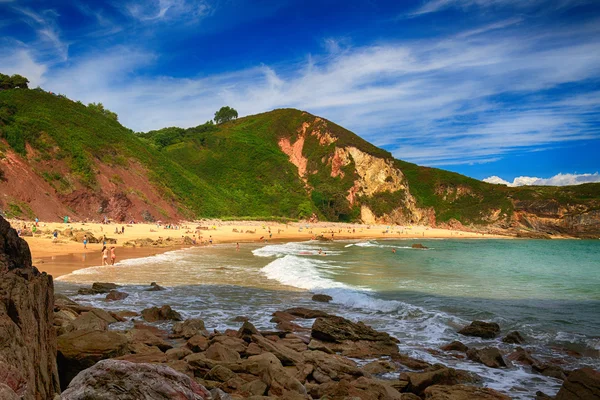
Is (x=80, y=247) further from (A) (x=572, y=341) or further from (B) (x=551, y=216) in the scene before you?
(B) (x=551, y=216)

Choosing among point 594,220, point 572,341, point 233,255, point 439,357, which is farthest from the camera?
point 594,220

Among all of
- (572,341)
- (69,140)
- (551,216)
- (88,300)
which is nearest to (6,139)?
(69,140)

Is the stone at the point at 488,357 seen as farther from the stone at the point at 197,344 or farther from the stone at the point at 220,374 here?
the stone at the point at 197,344

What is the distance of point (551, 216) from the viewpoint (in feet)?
320

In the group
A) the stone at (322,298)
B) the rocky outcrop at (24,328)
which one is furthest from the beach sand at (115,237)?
the rocky outcrop at (24,328)

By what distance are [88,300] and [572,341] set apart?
15.1 metres

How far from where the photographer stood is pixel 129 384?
351cm

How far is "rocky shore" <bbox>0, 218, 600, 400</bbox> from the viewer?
12.0 feet

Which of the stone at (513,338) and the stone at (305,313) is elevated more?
the stone at (305,313)

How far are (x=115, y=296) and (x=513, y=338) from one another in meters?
12.9

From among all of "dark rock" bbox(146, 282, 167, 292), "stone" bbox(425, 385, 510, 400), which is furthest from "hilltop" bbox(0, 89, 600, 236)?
"stone" bbox(425, 385, 510, 400)

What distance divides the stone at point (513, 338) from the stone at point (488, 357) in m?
1.92

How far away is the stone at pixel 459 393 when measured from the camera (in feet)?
23.0

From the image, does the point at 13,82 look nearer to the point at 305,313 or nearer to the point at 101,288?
the point at 101,288
